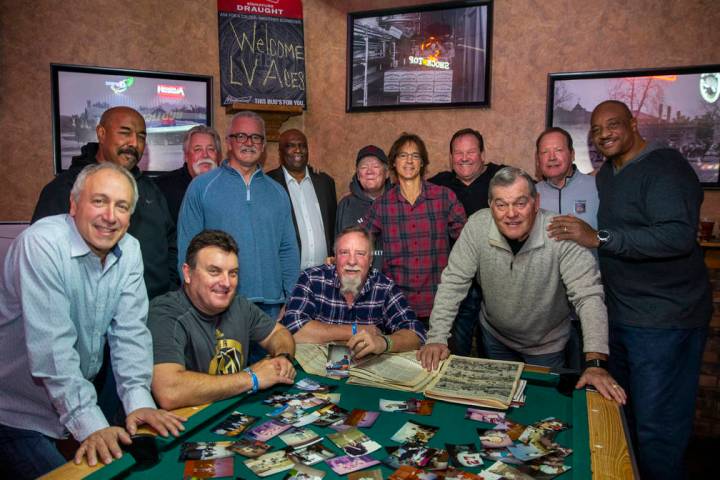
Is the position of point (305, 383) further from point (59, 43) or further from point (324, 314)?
point (59, 43)

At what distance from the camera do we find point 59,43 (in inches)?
148

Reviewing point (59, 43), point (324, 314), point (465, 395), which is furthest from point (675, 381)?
point (59, 43)

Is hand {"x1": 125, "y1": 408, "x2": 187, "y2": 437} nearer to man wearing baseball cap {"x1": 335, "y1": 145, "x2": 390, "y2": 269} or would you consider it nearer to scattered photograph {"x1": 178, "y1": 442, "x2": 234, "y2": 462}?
scattered photograph {"x1": 178, "y1": 442, "x2": 234, "y2": 462}

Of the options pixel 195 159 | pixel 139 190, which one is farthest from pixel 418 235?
pixel 195 159

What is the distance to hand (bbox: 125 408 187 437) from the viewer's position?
1.52 m

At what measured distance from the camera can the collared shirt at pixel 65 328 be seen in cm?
157

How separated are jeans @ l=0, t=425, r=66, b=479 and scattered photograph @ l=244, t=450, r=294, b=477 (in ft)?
2.31

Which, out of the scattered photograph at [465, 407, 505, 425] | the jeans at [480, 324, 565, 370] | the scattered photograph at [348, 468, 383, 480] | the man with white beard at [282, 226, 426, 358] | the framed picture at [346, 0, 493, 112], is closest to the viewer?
the scattered photograph at [348, 468, 383, 480]

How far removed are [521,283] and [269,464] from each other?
4.58 ft

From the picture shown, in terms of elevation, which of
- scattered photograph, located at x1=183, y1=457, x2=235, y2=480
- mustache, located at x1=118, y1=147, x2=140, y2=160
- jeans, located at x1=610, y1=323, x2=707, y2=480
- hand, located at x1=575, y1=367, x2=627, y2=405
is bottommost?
jeans, located at x1=610, y1=323, x2=707, y2=480

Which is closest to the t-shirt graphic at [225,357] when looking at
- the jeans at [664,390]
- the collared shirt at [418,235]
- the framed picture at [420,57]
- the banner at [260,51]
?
the collared shirt at [418,235]

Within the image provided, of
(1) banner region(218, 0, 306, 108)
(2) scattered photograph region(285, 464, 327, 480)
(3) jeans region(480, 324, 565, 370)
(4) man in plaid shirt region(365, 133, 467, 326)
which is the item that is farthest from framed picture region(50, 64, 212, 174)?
(2) scattered photograph region(285, 464, 327, 480)

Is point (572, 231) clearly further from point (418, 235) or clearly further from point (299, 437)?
point (299, 437)

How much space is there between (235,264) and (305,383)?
1.66 feet
